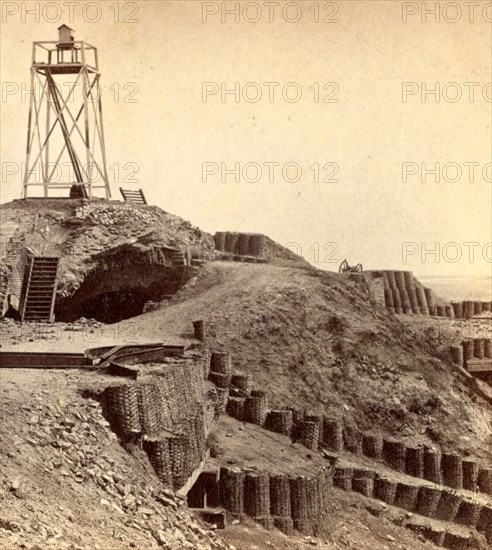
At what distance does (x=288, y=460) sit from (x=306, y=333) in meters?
7.67

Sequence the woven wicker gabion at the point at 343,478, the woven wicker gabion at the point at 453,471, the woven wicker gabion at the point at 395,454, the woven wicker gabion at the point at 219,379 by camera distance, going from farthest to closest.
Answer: the woven wicker gabion at the point at 395,454
the woven wicker gabion at the point at 453,471
the woven wicker gabion at the point at 219,379
the woven wicker gabion at the point at 343,478

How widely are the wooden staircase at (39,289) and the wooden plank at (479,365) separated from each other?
14.7 metres

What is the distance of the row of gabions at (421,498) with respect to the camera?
60.4 ft

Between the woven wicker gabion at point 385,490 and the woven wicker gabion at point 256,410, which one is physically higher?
the woven wicker gabion at point 256,410

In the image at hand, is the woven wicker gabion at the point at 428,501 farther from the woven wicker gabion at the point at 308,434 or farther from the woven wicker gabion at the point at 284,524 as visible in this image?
the woven wicker gabion at the point at 284,524

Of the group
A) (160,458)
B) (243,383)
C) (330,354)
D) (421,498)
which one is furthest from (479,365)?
(160,458)

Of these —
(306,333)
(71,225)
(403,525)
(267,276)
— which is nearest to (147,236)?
(71,225)

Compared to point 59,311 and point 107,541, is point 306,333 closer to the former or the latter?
point 59,311

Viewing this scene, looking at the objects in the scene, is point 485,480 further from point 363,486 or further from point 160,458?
point 160,458

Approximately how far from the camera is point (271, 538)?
1420 centimetres

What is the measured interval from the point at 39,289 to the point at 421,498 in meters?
12.8

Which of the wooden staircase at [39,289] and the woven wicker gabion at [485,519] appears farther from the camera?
the wooden staircase at [39,289]

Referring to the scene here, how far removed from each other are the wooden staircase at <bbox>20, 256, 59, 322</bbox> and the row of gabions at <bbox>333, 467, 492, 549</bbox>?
10.1 m

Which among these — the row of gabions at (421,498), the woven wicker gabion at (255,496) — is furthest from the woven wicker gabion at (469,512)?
the woven wicker gabion at (255,496)
